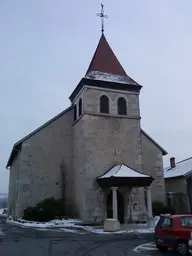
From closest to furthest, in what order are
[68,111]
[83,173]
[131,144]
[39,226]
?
[39,226], [83,173], [131,144], [68,111]

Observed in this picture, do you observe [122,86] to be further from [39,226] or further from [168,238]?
[168,238]

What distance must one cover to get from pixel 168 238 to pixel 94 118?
14.9m

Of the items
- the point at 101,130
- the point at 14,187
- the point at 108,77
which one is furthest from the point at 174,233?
the point at 14,187

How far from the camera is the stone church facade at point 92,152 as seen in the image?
2188 cm

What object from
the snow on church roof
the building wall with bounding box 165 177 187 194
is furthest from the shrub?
the building wall with bounding box 165 177 187 194

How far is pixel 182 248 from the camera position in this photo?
8906 millimetres

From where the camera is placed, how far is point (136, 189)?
22.4 m

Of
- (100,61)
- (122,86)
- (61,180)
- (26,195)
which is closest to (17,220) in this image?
(26,195)

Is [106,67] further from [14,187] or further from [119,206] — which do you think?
[14,187]

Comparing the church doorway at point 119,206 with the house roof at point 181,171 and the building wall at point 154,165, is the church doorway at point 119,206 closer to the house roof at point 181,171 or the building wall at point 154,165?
the building wall at point 154,165

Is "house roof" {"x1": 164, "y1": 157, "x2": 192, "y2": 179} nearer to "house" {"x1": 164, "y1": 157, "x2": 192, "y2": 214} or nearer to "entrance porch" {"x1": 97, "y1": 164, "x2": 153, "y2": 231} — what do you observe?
"house" {"x1": 164, "y1": 157, "x2": 192, "y2": 214}

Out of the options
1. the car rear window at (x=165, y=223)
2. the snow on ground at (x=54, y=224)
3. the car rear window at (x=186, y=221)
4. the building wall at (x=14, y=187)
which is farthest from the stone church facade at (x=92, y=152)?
the car rear window at (x=186, y=221)

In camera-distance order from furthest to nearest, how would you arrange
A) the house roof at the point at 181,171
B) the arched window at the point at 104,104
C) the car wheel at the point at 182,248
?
the house roof at the point at 181,171 → the arched window at the point at 104,104 → the car wheel at the point at 182,248

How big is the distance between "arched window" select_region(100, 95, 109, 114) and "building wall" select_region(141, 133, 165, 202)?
4.96 meters
